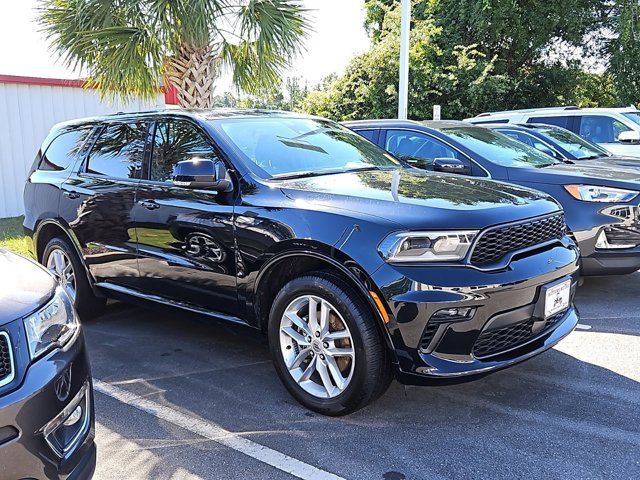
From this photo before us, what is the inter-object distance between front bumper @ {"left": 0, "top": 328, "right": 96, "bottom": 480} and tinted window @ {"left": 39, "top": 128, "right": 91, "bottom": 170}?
3.20 m

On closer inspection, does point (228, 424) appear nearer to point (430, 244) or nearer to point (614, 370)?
point (430, 244)

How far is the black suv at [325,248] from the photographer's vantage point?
2984mm

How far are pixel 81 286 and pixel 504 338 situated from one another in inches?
141

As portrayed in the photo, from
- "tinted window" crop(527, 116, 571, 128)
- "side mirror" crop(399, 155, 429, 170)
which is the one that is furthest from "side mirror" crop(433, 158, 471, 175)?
"tinted window" crop(527, 116, 571, 128)

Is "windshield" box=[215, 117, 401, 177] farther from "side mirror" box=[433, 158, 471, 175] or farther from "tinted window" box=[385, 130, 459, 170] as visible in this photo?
"tinted window" box=[385, 130, 459, 170]

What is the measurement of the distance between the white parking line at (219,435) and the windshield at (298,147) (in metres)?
1.55

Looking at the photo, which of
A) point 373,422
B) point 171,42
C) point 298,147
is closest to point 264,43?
point 171,42

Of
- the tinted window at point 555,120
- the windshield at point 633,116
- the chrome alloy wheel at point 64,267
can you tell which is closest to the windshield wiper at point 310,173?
the chrome alloy wheel at point 64,267

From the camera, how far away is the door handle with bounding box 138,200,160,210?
13.8 ft

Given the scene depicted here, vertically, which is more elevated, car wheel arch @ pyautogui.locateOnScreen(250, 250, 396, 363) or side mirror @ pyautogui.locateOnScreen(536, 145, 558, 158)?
side mirror @ pyautogui.locateOnScreen(536, 145, 558, 158)

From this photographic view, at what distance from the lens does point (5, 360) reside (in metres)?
2.01

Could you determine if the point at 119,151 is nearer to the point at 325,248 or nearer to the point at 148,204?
the point at 148,204

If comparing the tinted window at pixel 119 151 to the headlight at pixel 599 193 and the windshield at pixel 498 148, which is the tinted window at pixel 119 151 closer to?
the windshield at pixel 498 148

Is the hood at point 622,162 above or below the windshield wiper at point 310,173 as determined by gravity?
below
